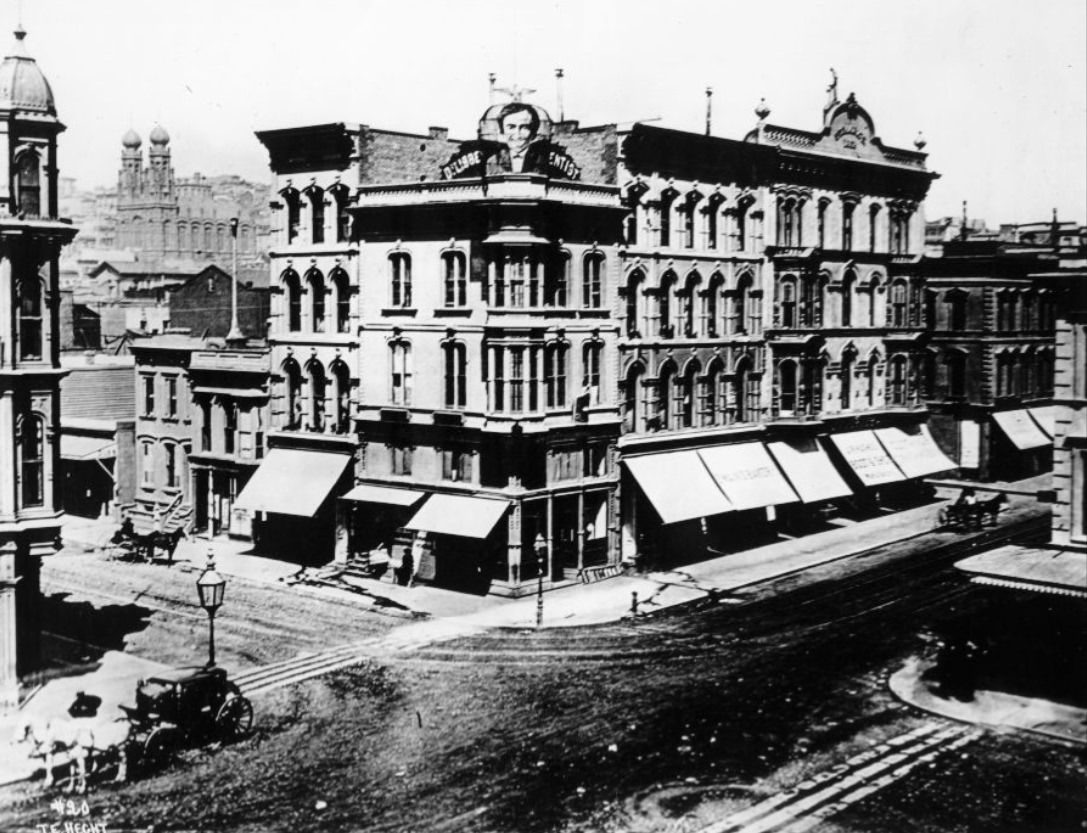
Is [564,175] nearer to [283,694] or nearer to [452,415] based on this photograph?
[452,415]

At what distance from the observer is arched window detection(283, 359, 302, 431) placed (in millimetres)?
43312

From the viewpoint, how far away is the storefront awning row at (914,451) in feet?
171

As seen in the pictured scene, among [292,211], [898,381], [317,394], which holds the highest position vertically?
[292,211]

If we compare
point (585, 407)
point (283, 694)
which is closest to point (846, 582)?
point (585, 407)

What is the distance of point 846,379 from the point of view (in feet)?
169

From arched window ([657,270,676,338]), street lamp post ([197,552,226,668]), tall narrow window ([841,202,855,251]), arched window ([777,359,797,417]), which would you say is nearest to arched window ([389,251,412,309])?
arched window ([657,270,676,338])

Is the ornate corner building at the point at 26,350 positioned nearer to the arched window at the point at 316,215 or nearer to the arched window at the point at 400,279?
the arched window at the point at 400,279

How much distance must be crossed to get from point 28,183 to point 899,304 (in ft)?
132

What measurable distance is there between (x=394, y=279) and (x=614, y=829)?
82.1 ft

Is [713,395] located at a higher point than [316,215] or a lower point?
lower

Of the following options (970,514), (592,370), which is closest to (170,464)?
(592,370)

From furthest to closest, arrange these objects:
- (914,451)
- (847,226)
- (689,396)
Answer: (914,451) → (847,226) → (689,396)

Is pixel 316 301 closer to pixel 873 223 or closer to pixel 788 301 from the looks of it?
pixel 788 301

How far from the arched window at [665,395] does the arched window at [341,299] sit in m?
11.6
